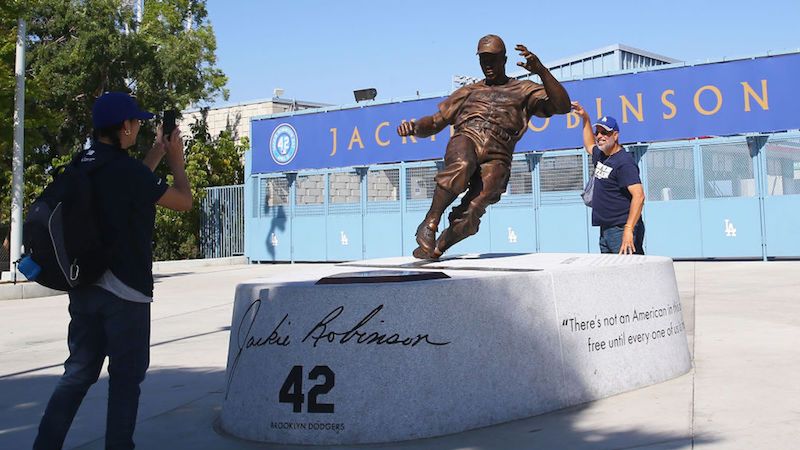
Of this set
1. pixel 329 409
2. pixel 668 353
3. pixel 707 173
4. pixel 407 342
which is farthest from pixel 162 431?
pixel 707 173

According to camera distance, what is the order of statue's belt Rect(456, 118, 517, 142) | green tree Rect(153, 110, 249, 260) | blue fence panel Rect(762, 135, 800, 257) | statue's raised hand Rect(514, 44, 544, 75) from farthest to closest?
1. green tree Rect(153, 110, 249, 260)
2. blue fence panel Rect(762, 135, 800, 257)
3. statue's belt Rect(456, 118, 517, 142)
4. statue's raised hand Rect(514, 44, 544, 75)

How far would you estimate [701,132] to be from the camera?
56.9ft

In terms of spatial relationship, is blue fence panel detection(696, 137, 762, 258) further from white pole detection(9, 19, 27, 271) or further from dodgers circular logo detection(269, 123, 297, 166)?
white pole detection(9, 19, 27, 271)

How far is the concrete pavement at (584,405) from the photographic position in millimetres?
3725

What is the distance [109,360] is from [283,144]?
19.8m

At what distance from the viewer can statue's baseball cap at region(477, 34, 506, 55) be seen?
19.7ft

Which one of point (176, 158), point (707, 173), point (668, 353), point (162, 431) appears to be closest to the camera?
point (176, 158)

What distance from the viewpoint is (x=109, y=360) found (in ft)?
10.9

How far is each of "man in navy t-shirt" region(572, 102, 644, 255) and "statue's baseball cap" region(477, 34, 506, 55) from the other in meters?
0.82

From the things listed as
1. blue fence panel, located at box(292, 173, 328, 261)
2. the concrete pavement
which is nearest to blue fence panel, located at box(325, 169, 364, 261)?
blue fence panel, located at box(292, 173, 328, 261)

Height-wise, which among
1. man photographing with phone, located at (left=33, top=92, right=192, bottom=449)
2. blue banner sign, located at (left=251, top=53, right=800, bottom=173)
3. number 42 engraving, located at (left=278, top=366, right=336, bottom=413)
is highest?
blue banner sign, located at (left=251, top=53, right=800, bottom=173)

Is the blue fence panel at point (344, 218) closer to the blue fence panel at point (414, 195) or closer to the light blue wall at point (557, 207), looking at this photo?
the light blue wall at point (557, 207)

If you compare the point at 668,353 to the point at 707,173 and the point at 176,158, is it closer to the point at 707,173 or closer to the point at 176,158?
the point at 176,158

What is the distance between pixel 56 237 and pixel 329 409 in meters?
1.48
